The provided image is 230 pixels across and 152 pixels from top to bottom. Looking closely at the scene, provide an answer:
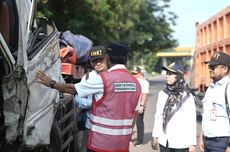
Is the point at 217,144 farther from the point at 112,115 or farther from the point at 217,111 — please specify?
the point at 112,115

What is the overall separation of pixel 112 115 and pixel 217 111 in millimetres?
1454

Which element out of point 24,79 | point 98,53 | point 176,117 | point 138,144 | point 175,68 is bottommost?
point 138,144

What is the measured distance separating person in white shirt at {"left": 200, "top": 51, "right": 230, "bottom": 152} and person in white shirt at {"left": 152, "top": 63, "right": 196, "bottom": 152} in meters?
0.16

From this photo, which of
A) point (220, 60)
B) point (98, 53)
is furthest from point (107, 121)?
point (220, 60)

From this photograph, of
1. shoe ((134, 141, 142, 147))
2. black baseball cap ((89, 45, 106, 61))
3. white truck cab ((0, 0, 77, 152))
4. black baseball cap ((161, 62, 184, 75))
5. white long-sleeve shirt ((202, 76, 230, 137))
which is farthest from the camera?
shoe ((134, 141, 142, 147))

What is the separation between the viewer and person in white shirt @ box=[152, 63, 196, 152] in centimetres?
553

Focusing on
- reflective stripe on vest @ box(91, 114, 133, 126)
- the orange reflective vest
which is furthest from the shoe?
reflective stripe on vest @ box(91, 114, 133, 126)

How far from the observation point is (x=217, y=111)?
546cm

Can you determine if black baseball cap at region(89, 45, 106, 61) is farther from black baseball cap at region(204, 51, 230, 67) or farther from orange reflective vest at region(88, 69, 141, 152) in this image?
black baseball cap at region(204, 51, 230, 67)

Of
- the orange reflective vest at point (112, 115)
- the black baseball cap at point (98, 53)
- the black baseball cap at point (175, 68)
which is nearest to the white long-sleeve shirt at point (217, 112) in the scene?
the black baseball cap at point (175, 68)

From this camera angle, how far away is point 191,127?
5566mm

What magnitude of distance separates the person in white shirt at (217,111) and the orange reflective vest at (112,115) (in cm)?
122

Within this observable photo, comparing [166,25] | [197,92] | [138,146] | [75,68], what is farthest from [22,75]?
[166,25]

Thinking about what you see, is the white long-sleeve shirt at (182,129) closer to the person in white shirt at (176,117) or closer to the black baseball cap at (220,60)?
the person in white shirt at (176,117)
